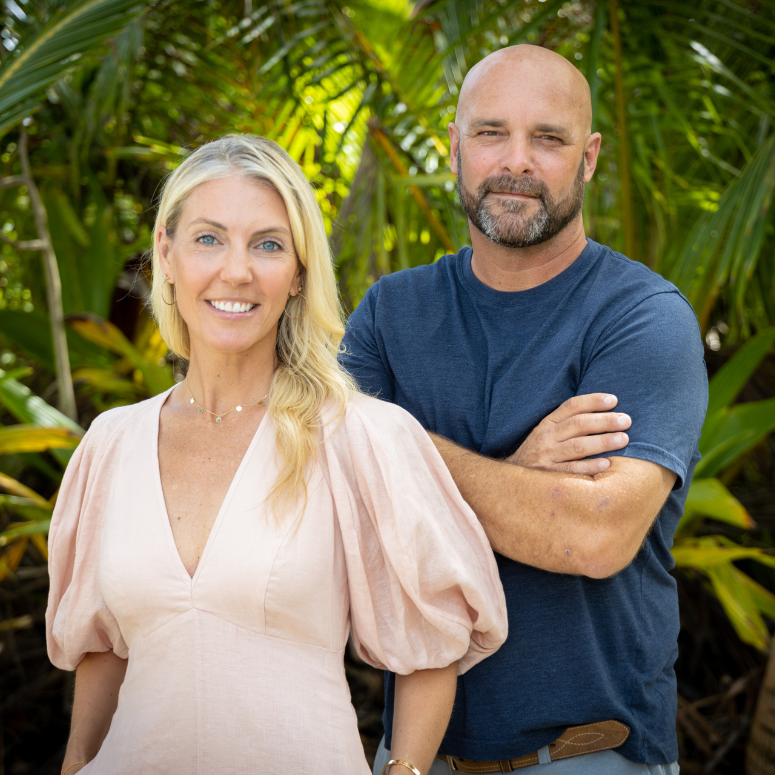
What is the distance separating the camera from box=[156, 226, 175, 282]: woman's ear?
5.10 feet

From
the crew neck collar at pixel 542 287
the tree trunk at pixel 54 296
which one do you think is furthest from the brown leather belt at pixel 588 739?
the tree trunk at pixel 54 296

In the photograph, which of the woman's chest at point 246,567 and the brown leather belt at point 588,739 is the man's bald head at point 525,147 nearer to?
the woman's chest at point 246,567

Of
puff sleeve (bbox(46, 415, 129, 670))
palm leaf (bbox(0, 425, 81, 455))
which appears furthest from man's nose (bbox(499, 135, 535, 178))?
palm leaf (bbox(0, 425, 81, 455))

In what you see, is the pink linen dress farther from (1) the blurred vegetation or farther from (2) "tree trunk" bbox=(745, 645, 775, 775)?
(2) "tree trunk" bbox=(745, 645, 775, 775)

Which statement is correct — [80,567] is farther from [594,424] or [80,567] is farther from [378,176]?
[378,176]

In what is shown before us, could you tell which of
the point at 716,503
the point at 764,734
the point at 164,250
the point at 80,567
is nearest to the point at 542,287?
the point at 164,250

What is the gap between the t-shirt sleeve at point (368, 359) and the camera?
1.75 m

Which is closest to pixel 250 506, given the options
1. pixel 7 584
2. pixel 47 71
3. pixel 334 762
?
pixel 334 762

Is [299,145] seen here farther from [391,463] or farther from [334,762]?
[334,762]

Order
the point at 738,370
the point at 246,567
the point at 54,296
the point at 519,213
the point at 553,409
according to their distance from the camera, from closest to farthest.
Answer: the point at 246,567, the point at 553,409, the point at 519,213, the point at 738,370, the point at 54,296

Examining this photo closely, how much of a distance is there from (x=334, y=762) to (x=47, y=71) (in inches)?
83.0

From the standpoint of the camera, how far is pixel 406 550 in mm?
1353

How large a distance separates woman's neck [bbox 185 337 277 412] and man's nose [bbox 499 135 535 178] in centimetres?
62

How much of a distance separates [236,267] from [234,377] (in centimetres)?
23
